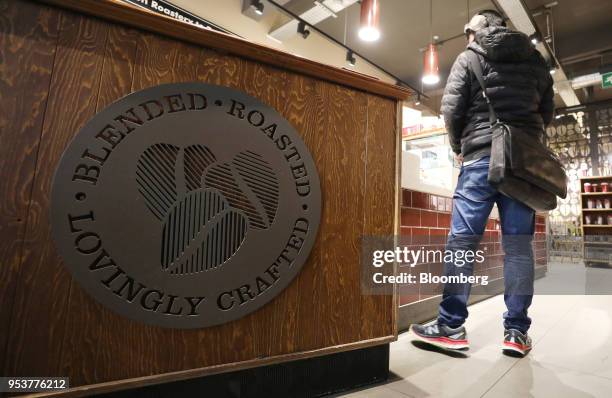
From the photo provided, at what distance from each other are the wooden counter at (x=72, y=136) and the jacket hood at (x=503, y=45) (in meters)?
0.64

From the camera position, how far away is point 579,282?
323 cm

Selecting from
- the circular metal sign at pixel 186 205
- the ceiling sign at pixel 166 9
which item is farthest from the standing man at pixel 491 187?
the ceiling sign at pixel 166 9

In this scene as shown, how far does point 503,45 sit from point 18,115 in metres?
1.59

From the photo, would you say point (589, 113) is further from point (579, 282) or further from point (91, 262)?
point (91, 262)

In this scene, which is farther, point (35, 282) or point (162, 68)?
point (162, 68)

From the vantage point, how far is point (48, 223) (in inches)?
24.6

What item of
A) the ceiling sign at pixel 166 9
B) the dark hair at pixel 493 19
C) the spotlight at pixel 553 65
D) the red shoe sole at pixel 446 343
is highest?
the spotlight at pixel 553 65

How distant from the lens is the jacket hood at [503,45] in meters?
1.25

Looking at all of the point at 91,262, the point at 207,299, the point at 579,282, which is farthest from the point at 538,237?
the point at 91,262

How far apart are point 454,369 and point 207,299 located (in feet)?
3.05

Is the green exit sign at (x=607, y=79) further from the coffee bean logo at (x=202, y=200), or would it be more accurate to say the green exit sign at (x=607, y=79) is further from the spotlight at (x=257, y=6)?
the coffee bean logo at (x=202, y=200)

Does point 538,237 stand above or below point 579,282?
above

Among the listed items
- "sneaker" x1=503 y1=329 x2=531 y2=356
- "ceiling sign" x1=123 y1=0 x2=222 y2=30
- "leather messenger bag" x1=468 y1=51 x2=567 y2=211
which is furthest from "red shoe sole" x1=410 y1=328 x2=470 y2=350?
"ceiling sign" x1=123 y1=0 x2=222 y2=30

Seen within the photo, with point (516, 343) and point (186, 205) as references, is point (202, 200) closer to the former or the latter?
point (186, 205)
